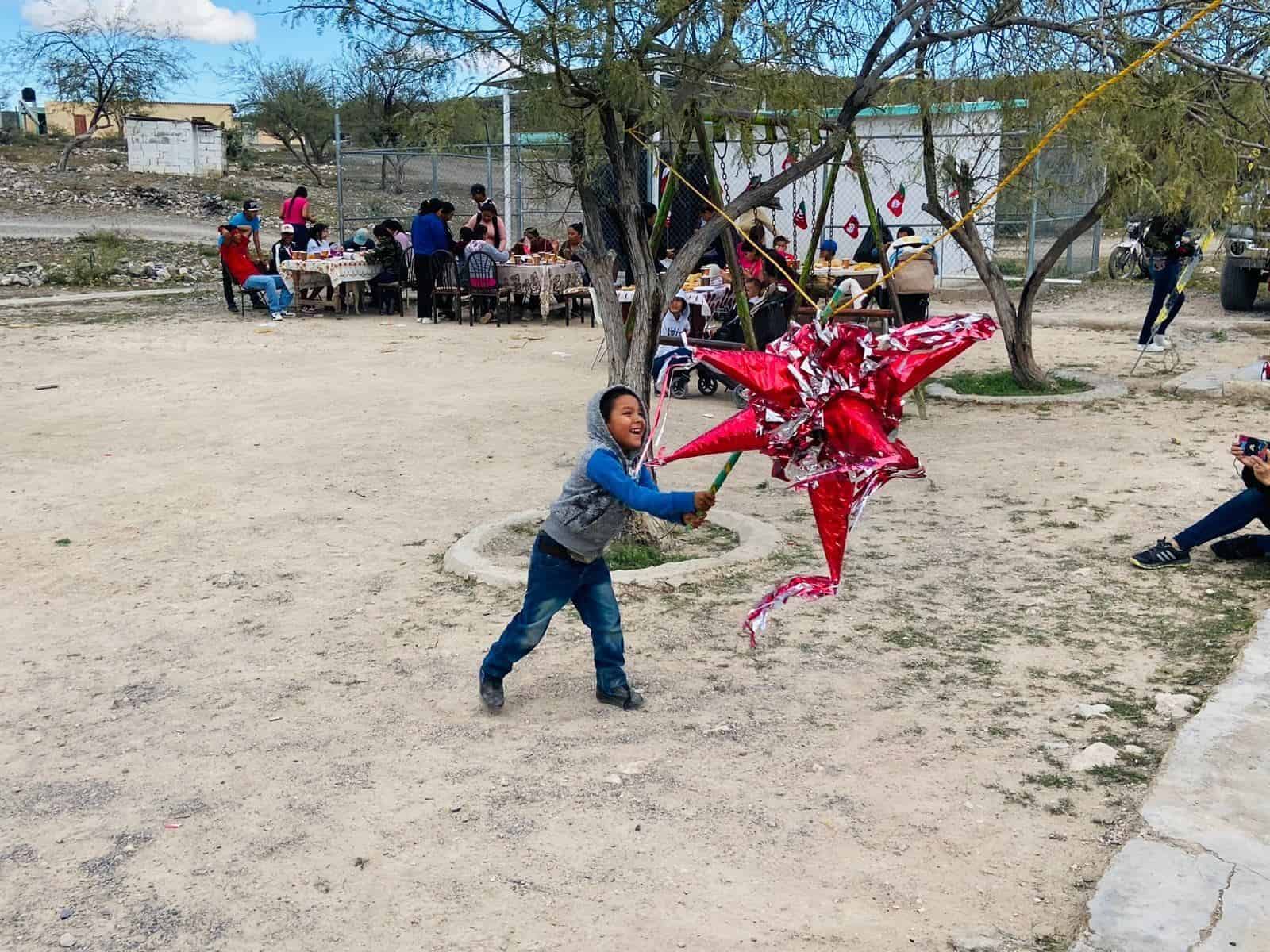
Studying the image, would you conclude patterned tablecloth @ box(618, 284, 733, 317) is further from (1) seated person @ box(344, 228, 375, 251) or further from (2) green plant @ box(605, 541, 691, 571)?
(1) seated person @ box(344, 228, 375, 251)

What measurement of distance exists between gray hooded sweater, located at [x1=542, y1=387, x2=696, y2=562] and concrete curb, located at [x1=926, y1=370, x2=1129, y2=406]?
6911 millimetres

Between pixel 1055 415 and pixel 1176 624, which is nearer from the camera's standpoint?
pixel 1176 624

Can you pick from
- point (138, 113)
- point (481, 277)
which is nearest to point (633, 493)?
point (481, 277)

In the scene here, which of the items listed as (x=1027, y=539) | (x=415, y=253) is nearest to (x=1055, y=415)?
(x=1027, y=539)

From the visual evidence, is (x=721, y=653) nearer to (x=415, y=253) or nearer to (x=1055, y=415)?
(x=1055, y=415)

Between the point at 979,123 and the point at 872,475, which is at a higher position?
the point at 979,123

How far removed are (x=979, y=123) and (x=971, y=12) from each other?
14.0ft

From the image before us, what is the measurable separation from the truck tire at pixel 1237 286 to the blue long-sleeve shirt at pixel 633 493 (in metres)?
15.4

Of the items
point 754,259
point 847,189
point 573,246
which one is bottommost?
point 754,259

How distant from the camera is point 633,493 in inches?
169

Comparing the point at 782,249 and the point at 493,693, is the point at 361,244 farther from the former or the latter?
the point at 493,693

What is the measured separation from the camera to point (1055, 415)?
1031 centimetres

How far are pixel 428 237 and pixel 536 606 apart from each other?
12739mm

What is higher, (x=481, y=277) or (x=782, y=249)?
(x=782, y=249)
